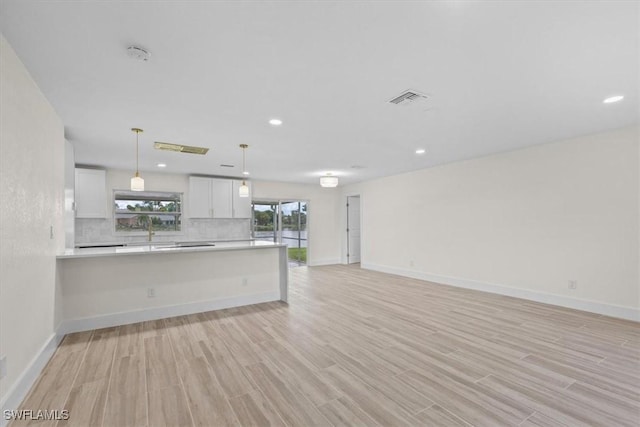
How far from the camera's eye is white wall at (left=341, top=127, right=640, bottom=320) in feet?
12.2

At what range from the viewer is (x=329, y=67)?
7.19 ft

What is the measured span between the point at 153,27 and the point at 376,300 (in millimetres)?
4384

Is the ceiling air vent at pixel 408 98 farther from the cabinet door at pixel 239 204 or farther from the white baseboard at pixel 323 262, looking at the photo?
the white baseboard at pixel 323 262

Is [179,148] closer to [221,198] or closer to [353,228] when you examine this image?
[221,198]

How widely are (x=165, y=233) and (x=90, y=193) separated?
5.14 feet

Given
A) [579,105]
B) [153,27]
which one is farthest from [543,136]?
[153,27]

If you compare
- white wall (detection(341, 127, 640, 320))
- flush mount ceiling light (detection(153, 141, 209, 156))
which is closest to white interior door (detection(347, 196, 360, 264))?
white wall (detection(341, 127, 640, 320))

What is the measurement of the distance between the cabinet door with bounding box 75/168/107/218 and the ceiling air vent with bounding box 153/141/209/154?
7.55 ft

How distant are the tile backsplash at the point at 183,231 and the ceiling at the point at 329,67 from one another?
8.11ft

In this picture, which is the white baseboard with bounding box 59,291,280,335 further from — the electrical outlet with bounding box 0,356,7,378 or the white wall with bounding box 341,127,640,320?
the white wall with bounding box 341,127,640,320

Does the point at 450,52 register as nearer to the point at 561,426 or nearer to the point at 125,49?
the point at 125,49

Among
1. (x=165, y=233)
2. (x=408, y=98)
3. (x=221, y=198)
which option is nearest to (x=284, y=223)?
(x=221, y=198)

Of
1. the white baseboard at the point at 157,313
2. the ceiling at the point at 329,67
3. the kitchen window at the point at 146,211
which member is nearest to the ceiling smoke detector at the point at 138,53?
the ceiling at the point at 329,67

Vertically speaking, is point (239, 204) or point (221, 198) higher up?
point (221, 198)
